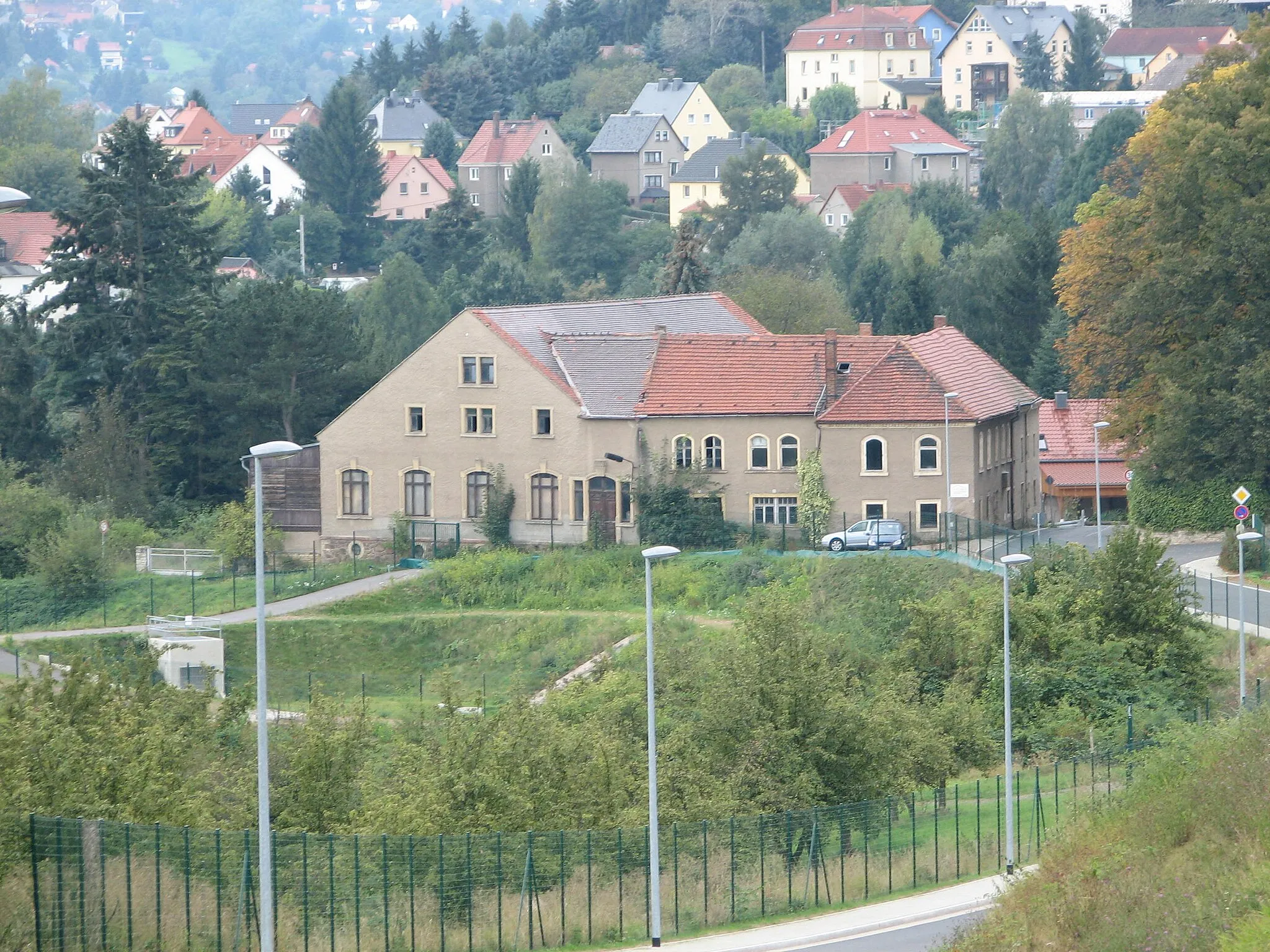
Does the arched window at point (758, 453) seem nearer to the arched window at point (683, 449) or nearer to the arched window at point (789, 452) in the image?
the arched window at point (789, 452)

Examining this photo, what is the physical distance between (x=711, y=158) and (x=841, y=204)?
1768 centimetres

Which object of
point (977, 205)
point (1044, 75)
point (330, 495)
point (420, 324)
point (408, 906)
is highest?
point (1044, 75)

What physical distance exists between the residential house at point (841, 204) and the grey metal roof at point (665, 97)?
3611 cm

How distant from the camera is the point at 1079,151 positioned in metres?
142

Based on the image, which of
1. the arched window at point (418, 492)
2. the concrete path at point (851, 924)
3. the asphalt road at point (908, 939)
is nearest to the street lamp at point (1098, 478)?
the arched window at point (418, 492)

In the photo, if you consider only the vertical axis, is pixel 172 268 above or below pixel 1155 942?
above

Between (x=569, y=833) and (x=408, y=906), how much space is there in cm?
291

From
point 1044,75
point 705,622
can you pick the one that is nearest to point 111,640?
point 705,622

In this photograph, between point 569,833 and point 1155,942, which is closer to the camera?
point 1155,942

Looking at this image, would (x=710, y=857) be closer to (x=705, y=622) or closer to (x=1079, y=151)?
(x=705, y=622)

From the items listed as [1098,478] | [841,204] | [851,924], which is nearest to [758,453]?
[1098,478]

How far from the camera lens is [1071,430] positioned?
81812mm

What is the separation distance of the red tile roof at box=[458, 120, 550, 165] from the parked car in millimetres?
109544

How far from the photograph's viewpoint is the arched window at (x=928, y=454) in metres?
65.2
